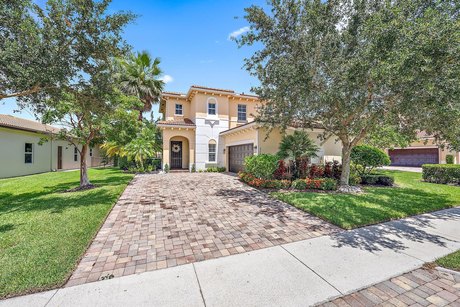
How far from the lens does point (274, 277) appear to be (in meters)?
3.33

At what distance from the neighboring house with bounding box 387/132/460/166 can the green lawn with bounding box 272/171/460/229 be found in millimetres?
18481

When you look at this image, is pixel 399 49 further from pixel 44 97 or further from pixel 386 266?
pixel 44 97

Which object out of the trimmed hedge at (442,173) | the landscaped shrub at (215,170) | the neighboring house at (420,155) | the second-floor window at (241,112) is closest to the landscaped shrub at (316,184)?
the trimmed hedge at (442,173)

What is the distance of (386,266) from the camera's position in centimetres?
365

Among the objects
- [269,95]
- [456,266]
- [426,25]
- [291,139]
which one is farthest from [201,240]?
[291,139]

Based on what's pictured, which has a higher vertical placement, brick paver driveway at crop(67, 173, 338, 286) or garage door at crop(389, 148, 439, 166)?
garage door at crop(389, 148, 439, 166)

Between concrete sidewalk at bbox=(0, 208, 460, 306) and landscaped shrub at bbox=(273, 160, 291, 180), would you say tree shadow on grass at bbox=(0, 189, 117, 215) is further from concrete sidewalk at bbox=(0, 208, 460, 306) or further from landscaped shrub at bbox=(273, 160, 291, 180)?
landscaped shrub at bbox=(273, 160, 291, 180)

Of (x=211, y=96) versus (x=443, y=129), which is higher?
→ (x=211, y=96)

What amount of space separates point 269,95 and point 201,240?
672 centimetres

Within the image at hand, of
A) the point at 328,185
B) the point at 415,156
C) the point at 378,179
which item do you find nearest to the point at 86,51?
the point at 328,185

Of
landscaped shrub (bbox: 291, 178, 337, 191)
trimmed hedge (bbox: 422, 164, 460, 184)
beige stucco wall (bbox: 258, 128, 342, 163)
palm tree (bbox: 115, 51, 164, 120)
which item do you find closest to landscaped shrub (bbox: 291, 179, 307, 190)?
landscaped shrub (bbox: 291, 178, 337, 191)

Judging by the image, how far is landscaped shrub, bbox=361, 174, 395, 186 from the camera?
1170 cm

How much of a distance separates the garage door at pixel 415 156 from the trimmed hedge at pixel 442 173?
1628 centimetres

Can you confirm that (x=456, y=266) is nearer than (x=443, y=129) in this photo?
Yes
